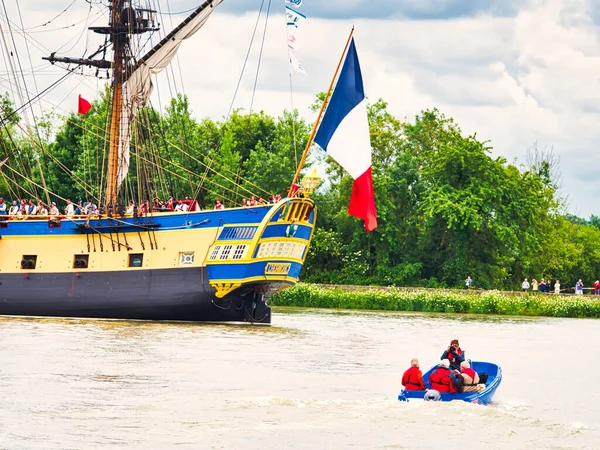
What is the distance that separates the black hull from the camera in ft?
164

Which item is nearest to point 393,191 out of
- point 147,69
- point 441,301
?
point 441,301

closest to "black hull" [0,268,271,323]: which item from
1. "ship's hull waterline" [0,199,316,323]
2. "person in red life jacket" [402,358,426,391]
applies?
"ship's hull waterline" [0,199,316,323]

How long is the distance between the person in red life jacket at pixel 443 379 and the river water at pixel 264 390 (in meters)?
0.65

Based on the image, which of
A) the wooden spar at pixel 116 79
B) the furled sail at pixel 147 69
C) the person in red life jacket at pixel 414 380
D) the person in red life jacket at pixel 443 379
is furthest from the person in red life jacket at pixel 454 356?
the wooden spar at pixel 116 79

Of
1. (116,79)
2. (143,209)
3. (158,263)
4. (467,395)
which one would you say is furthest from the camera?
(116,79)

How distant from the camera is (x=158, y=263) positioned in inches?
1983

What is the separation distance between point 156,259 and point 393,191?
1472 inches

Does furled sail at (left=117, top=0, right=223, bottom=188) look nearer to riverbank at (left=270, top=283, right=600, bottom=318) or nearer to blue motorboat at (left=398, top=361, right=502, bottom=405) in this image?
riverbank at (left=270, top=283, right=600, bottom=318)

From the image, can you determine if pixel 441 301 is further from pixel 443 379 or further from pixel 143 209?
pixel 443 379

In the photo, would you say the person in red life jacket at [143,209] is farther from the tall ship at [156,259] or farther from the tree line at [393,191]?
the tree line at [393,191]

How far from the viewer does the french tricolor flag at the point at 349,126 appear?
4528 centimetres

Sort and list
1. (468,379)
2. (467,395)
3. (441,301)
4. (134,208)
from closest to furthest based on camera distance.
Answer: (467,395) → (468,379) → (134,208) → (441,301)

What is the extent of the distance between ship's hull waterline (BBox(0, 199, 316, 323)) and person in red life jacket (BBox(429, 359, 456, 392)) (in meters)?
21.6

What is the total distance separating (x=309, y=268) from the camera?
282 ft
